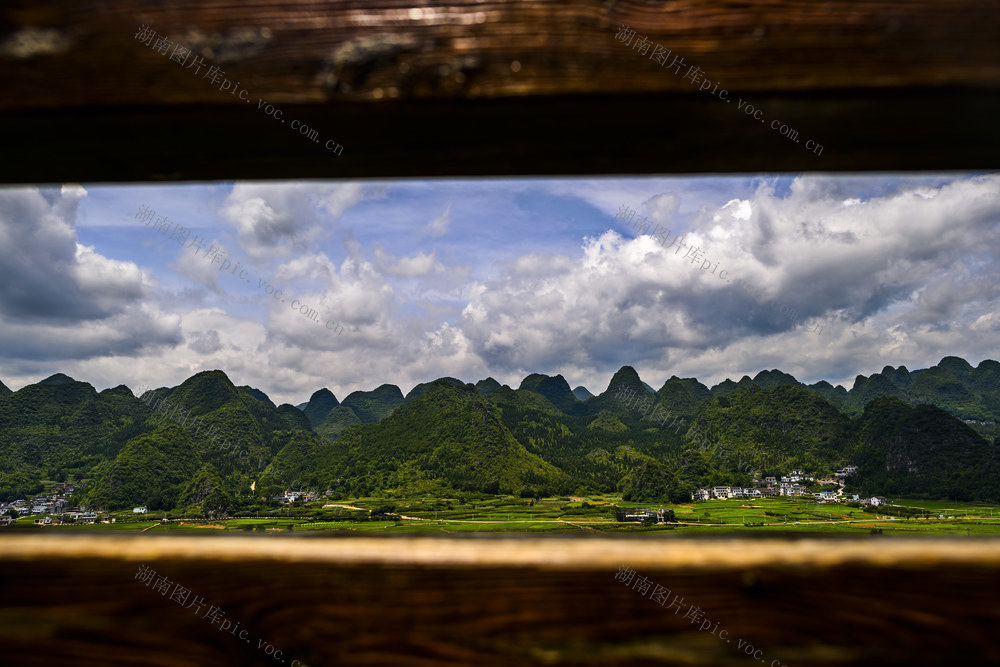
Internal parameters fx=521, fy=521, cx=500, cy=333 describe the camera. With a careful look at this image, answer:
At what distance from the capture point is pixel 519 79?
645 millimetres

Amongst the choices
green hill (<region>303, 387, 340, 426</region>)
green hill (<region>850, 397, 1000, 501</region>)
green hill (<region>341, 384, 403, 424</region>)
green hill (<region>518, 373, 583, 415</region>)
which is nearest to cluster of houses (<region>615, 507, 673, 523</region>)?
green hill (<region>850, 397, 1000, 501</region>)

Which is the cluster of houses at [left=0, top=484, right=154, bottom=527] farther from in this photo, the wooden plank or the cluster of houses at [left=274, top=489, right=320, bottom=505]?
the wooden plank

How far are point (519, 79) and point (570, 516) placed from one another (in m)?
42.9

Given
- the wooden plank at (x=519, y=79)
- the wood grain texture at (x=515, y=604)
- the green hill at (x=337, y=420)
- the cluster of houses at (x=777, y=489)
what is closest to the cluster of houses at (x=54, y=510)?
the wood grain texture at (x=515, y=604)

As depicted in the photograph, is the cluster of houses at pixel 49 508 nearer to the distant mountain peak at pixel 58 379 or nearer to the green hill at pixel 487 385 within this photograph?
the distant mountain peak at pixel 58 379

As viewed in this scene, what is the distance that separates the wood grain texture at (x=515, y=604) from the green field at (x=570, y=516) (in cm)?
3222

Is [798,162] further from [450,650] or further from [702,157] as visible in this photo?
[450,650]

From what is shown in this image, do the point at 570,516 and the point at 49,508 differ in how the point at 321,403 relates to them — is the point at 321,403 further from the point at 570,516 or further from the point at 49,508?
the point at 570,516

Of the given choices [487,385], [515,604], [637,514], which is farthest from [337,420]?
[515,604]

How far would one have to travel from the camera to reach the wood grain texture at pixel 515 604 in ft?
1.98

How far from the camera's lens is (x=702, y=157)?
2.43 feet

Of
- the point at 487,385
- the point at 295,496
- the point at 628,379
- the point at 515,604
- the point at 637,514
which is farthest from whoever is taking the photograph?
the point at 487,385

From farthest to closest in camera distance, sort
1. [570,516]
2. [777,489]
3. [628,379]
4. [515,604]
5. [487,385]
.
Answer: [487,385], [628,379], [777,489], [570,516], [515,604]

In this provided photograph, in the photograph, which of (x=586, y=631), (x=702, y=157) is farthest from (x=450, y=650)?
(x=702, y=157)
